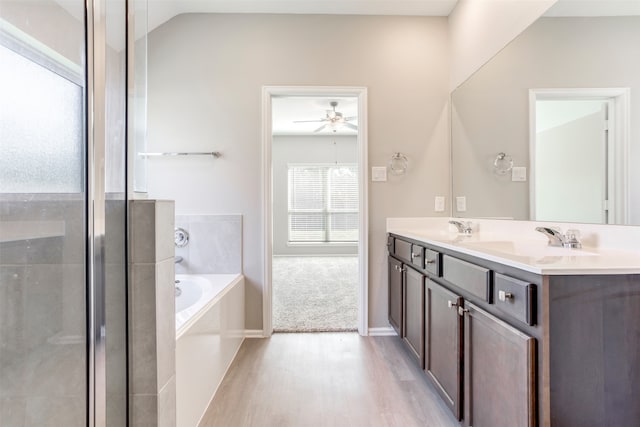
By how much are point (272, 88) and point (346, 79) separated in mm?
623

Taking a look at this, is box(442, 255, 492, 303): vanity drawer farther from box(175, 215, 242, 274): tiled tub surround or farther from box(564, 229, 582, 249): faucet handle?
box(175, 215, 242, 274): tiled tub surround

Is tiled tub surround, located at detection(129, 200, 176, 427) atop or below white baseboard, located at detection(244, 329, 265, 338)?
atop

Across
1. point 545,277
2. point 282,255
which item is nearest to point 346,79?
point 545,277

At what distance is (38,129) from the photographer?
84 cm

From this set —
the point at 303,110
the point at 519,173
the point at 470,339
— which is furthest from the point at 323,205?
the point at 470,339

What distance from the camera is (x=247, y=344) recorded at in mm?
2396

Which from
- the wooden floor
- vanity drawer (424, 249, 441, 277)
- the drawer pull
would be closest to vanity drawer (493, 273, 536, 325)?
the drawer pull

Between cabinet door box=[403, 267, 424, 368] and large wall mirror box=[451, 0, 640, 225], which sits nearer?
large wall mirror box=[451, 0, 640, 225]

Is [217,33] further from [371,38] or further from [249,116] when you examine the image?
[371,38]

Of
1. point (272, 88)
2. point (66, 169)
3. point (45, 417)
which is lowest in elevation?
point (45, 417)

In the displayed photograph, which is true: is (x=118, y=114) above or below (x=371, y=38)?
below

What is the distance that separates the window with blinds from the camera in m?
6.49

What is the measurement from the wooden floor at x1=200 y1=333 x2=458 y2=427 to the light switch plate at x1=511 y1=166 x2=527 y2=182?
136 centimetres

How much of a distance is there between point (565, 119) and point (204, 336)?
7.12 ft
